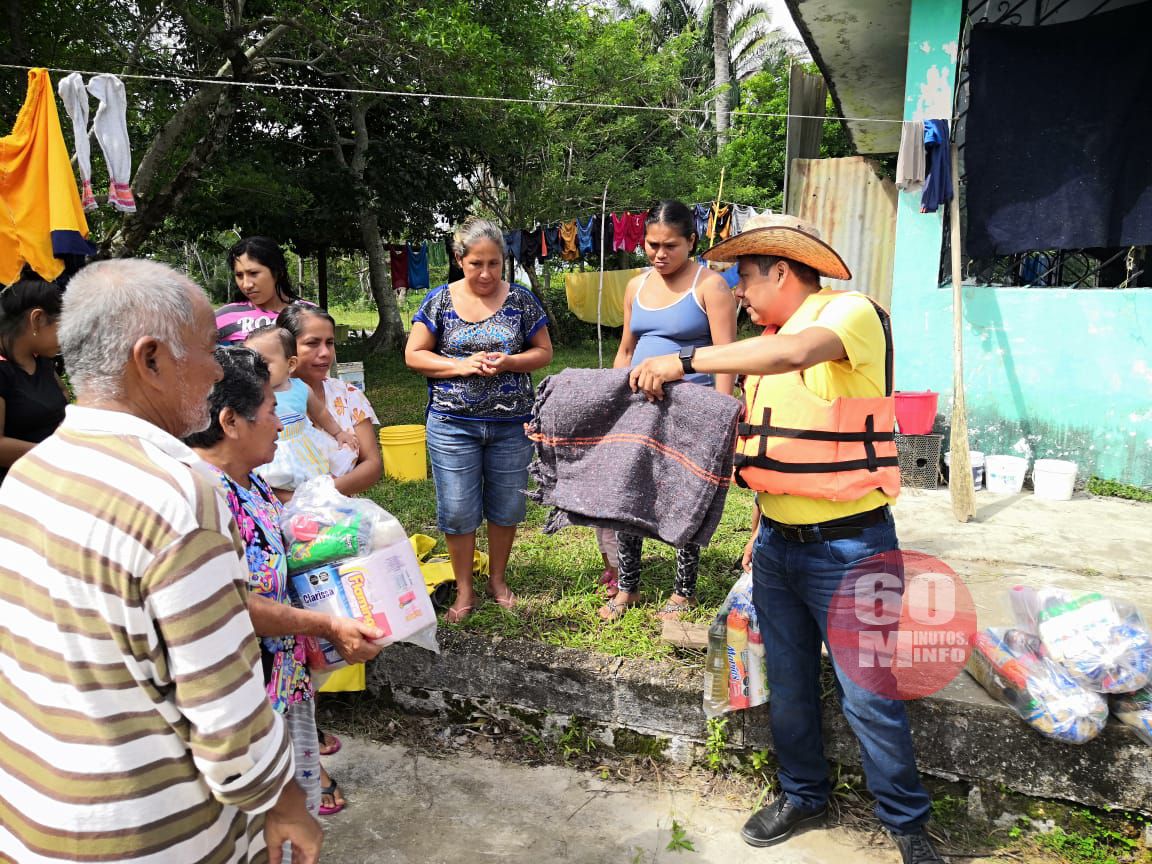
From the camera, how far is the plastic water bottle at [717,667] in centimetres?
279

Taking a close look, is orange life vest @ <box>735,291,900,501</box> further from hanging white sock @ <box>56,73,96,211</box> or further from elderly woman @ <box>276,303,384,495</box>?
hanging white sock @ <box>56,73,96,211</box>

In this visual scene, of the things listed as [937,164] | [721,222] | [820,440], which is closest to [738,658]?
[820,440]

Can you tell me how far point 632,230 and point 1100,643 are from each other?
44.5ft

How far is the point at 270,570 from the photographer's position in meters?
1.89

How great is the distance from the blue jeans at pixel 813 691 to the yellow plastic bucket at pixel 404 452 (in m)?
4.45

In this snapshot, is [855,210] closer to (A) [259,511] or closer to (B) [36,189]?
(A) [259,511]

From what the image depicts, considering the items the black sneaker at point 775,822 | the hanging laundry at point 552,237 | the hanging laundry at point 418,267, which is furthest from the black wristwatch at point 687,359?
the hanging laundry at point 418,267

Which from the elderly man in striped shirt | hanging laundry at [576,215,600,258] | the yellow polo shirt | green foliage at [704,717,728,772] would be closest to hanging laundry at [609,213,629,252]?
hanging laundry at [576,215,600,258]

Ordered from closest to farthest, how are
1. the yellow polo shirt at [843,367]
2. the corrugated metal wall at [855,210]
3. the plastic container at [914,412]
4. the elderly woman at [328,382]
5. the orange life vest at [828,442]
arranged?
the yellow polo shirt at [843,367] < the orange life vest at [828,442] < the elderly woman at [328,382] < the plastic container at [914,412] < the corrugated metal wall at [855,210]

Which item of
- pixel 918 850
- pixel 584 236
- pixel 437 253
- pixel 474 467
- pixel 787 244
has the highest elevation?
pixel 584 236

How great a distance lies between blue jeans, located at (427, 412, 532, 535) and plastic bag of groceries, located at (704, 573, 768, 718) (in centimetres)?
111

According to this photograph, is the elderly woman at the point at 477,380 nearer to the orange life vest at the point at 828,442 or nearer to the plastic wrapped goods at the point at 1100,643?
the orange life vest at the point at 828,442

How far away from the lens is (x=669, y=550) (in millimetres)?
4410
